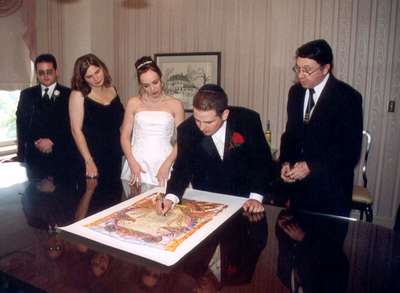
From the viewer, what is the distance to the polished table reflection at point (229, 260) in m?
1.04

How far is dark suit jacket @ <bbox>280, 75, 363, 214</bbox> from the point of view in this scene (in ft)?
7.35

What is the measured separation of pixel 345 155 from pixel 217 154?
2.75 feet

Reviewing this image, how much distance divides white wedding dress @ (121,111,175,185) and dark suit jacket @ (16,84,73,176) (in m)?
0.70

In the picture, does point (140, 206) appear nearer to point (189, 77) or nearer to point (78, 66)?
point (78, 66)

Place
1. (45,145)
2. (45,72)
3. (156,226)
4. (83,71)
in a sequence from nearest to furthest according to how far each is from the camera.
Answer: (156,226)
(83,71)
(45,145)
(45,72)

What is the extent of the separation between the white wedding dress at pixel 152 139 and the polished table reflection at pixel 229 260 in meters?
1.29

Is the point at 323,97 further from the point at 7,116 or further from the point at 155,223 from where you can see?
the point at 7,116

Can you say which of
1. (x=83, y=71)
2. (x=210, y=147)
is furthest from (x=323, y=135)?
(x=83, y=71)

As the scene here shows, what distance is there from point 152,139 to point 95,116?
48 cm

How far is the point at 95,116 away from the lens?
282cm

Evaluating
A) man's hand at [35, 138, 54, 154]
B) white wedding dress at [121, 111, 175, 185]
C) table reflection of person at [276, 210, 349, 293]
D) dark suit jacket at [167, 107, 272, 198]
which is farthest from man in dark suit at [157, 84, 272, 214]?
man's hand at [35, 138, 54, 154]

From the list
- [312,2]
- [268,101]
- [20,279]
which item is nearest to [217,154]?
[20,279]

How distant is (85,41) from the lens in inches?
176

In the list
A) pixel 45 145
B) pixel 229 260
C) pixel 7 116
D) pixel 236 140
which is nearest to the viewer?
pixel 229 260
